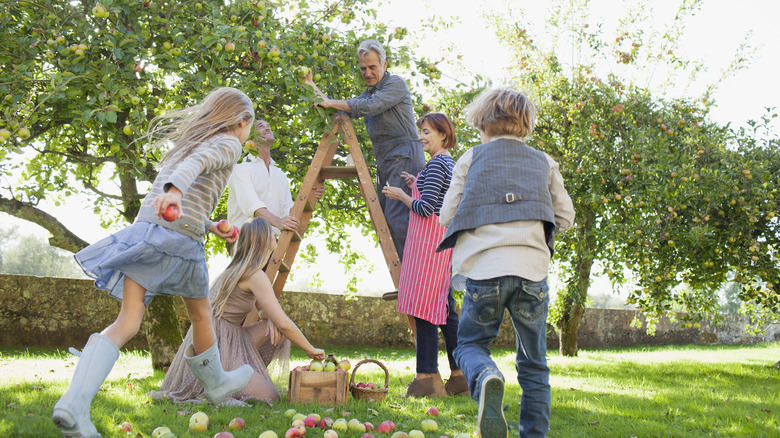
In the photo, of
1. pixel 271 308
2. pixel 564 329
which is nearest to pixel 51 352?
pixel 271 308

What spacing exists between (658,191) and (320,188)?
3.86m

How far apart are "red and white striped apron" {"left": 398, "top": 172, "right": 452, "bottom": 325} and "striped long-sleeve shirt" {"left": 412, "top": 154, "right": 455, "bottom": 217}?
135 millimetres

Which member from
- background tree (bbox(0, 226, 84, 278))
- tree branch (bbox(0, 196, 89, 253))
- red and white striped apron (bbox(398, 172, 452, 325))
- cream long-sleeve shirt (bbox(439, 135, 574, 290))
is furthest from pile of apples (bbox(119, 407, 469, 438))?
background tree (bbox(0, 226, 84, 278))

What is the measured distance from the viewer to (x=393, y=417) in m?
3.07

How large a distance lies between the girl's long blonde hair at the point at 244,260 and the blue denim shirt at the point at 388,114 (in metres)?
1.10

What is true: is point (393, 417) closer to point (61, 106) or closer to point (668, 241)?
point (61, 106)

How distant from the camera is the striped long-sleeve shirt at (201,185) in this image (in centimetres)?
251

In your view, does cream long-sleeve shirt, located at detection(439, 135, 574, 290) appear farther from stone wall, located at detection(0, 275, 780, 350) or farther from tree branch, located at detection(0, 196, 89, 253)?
stone wall, located at detection(0, 275, 780, 350)

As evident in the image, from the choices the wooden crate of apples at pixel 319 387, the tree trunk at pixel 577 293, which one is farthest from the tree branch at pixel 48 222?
the tree trunk at pixel 577 293

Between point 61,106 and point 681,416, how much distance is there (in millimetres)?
4483

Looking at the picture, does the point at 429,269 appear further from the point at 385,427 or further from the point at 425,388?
the point at 385,427

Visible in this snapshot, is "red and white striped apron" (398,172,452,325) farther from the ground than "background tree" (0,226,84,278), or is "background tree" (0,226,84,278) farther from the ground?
"background tree" (0,226,84,278)

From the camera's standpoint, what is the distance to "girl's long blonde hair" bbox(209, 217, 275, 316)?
11.6 ft

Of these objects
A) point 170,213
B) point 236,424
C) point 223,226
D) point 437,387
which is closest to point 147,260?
point 223,226
